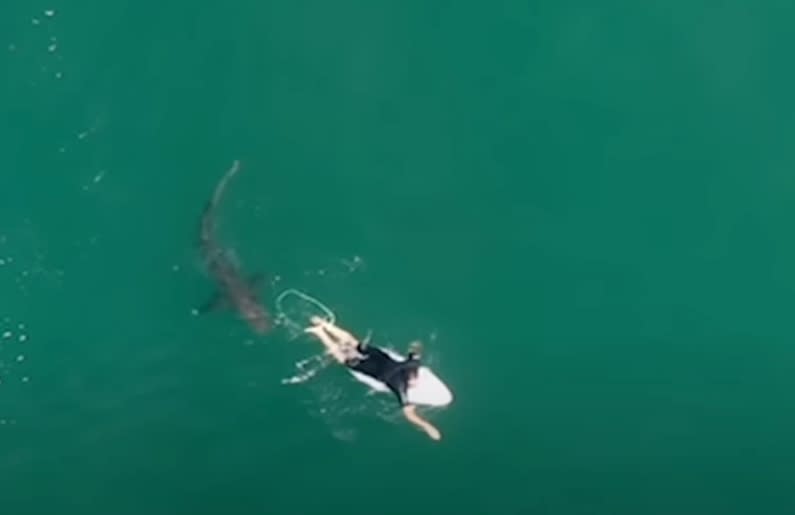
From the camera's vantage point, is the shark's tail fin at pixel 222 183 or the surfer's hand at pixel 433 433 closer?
the shark's tail fin at pixel 222 183

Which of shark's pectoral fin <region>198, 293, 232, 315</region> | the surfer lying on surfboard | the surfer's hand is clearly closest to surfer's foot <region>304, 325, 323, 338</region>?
the surfer lying on surfboard

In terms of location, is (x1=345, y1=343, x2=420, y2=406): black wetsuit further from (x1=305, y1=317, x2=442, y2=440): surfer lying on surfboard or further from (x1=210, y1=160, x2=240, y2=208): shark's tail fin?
(x1=210, y1=160, x2=240, y2=208): shark's tail fin

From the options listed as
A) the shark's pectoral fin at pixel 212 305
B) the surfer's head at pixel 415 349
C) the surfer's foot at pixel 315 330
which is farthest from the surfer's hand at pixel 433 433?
the shark's pectoral fin at pixel 212 305

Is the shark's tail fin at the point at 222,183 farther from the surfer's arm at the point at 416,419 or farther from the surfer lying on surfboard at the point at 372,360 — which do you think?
the surfer's arm at the point at 416,419

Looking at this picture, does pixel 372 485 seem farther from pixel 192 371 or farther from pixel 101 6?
pixel 101 6

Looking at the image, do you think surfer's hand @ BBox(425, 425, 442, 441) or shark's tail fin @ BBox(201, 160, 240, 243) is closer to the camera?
shark's tail fin @ BBox(201, 160, 240, 243)

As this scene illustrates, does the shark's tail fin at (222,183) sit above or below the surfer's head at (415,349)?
above

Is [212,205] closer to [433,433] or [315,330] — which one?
[315,330]
